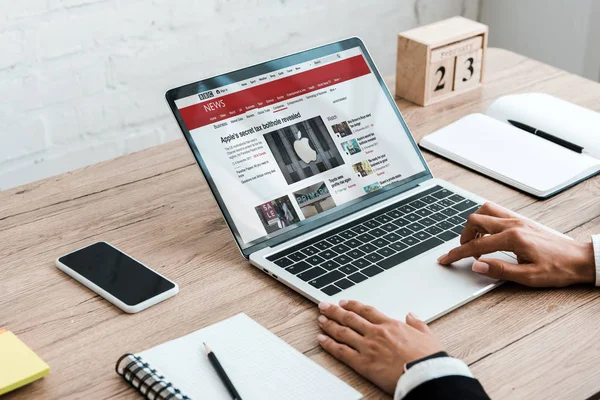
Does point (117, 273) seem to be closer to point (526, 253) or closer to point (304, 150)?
point (304, 150)

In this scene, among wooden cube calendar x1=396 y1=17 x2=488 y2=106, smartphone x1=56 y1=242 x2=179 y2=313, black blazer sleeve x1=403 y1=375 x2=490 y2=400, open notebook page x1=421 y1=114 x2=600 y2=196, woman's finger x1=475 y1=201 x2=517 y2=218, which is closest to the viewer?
black blazer sleeve x1=403 y1=375 x2=490 y2=400

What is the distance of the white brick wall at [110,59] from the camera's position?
2141mm

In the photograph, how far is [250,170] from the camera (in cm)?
121

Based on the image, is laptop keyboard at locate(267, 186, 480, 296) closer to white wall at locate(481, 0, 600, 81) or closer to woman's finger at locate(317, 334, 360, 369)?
woman's finger at locate(317, 334, 360, 369)

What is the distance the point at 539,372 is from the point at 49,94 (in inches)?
66.9

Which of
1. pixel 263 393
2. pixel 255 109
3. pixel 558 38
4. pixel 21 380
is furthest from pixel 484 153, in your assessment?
pixel 558 38

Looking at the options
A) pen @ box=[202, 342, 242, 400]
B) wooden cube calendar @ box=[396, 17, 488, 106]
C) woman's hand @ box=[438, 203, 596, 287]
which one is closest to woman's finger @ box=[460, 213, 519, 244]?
woman's hand @ box=[438, 203, 596, 287]

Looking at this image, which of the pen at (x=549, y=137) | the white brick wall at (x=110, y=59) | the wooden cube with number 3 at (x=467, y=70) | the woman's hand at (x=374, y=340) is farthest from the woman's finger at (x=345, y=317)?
the white brick wall at (x=110, y=59)

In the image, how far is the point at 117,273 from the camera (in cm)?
113

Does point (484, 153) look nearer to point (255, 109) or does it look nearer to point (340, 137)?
point (340, 137)

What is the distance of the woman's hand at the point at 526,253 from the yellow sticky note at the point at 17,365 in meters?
0.57

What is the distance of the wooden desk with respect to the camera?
3.06 ft

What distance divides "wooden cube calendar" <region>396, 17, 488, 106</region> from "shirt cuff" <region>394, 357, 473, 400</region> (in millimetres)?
894

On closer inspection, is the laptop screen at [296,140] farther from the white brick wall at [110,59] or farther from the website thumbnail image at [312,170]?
the white brick wall at [110,59]
